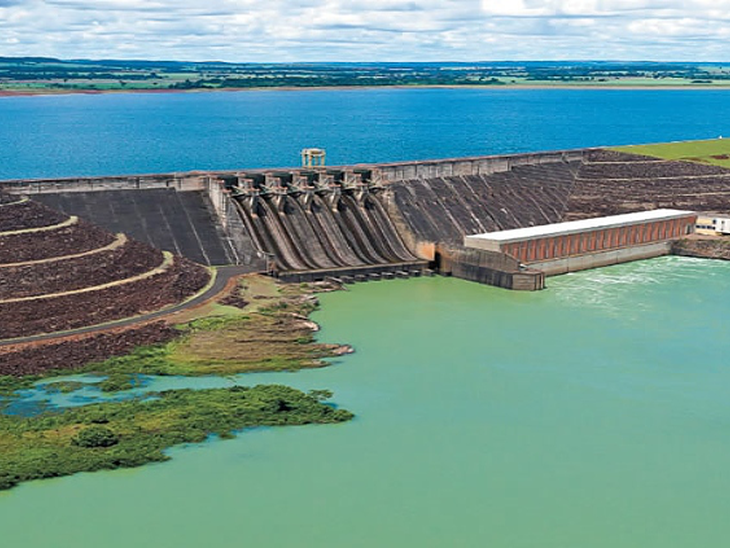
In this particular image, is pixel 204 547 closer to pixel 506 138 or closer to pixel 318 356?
pixel 318 356

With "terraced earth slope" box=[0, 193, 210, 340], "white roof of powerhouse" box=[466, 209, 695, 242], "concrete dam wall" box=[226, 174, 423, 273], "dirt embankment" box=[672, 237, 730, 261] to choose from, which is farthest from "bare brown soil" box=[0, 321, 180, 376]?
"dirt embankment" box=[672, 237, 730, 261]

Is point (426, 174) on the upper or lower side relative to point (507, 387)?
upper

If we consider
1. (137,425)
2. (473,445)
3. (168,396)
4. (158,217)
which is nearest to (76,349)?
(168,396)

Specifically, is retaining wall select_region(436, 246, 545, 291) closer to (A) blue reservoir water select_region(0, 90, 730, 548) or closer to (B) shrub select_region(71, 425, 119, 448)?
(A) blue reservoir water select_region(0, 90, 730, 548)

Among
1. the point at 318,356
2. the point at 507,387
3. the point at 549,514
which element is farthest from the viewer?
the point at 318,356

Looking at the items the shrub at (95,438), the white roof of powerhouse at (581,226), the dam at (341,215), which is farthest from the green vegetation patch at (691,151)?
the shrub at (95,438)

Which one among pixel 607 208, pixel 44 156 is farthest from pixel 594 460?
pixel 44 156

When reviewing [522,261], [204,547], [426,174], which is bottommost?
[204,547]
